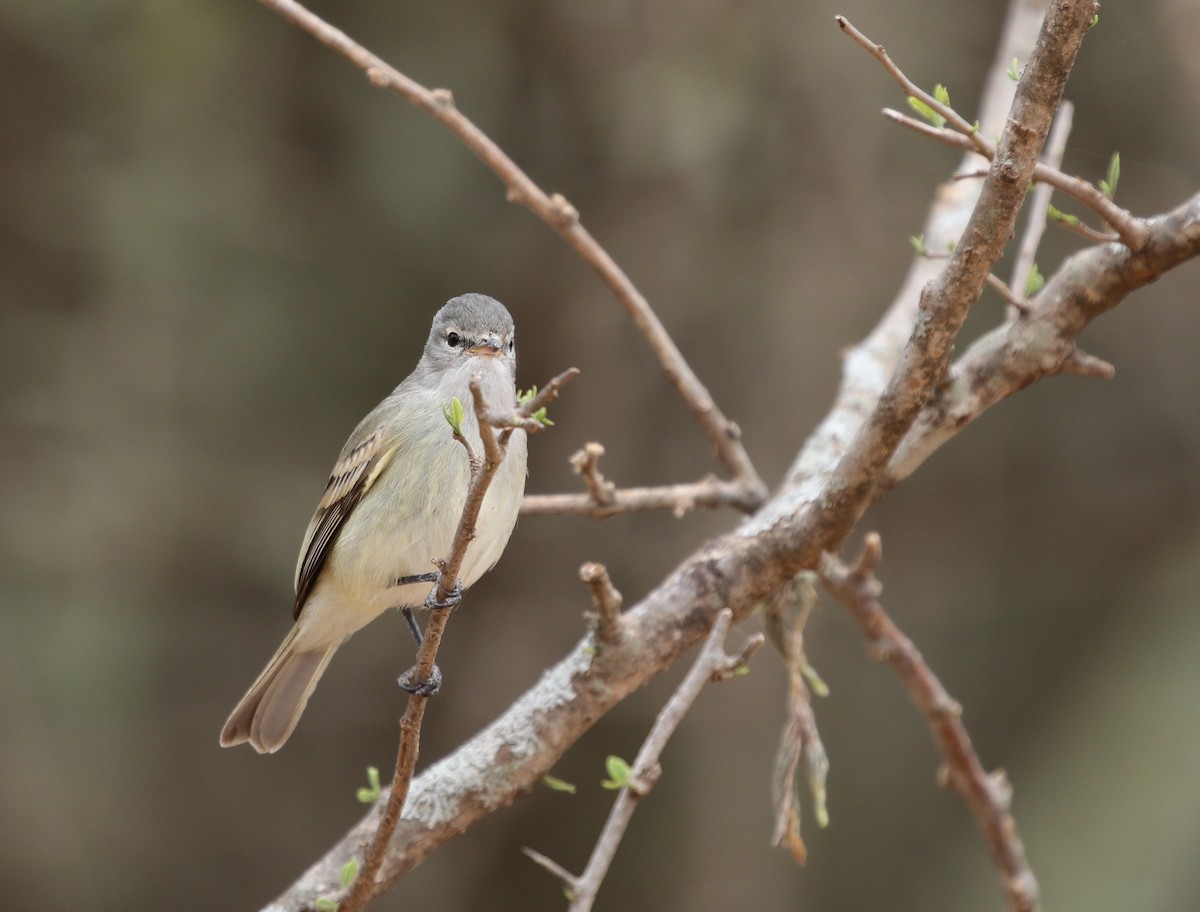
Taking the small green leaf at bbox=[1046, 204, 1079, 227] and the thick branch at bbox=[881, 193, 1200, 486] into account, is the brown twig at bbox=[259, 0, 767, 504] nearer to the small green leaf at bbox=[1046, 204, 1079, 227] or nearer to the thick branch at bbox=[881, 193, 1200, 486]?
the thick branch at bbox=[881, 193, 1200, 486]

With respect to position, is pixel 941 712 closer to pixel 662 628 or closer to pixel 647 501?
pixel 662 628

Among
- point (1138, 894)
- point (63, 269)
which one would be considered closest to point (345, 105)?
point (63, 269)

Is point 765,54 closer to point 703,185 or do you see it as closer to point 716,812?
point 703,185

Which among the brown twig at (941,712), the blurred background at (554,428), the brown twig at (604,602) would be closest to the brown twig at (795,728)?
the brown twig at (941,712)

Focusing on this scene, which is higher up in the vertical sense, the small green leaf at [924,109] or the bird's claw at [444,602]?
the small green leaf at [924,109]


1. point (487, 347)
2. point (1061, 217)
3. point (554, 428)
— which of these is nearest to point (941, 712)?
point (1061, 217)

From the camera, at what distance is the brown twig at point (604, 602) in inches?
105

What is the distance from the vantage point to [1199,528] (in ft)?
20.3

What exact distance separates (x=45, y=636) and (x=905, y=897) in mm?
4186

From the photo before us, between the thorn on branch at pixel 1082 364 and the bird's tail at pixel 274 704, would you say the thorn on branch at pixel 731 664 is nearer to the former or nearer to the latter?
the thorn on branch at pixel 1082 364

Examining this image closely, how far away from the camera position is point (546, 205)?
3.51 m

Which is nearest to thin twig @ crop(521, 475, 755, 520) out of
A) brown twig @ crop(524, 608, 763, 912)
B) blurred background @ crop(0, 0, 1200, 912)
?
brown twig @ crop(524, 608, 763, 912)

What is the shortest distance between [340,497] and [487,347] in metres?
0.64

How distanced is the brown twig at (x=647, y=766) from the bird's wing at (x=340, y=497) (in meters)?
1.08
